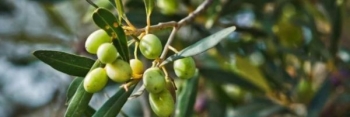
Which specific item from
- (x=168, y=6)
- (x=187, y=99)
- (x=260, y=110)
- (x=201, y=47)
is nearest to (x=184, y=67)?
(x=201, y=47)

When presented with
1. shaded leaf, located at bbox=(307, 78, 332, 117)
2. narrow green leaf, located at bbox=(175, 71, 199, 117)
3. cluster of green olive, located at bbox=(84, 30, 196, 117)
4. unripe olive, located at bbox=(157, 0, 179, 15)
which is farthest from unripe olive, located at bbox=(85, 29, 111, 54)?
shaded leaf, located at bbox=(307, 78, 332, 117)

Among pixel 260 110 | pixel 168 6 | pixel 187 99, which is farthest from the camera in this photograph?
pixel 260 110

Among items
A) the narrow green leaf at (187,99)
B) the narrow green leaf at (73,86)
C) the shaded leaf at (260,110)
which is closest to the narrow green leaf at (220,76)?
the shaded leaf at (260,110)

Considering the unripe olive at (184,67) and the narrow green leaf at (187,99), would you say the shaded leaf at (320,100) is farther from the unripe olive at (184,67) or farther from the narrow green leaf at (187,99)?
the unripe olive at (184,67)

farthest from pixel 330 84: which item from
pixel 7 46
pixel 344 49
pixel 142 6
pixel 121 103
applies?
pixel 7 46

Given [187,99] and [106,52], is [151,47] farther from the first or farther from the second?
[187,99]

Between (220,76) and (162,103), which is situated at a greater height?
(220,76)

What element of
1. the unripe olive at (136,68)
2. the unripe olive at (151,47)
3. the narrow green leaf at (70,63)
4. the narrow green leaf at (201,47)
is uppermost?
the narrow green leaf at (201,47)
